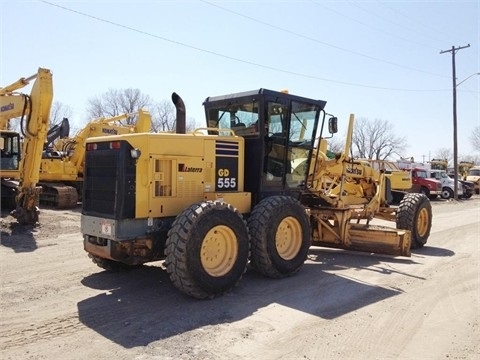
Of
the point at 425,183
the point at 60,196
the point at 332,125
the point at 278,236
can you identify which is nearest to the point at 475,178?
the point at 425,183

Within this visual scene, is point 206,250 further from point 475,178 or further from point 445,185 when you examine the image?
point 475,178

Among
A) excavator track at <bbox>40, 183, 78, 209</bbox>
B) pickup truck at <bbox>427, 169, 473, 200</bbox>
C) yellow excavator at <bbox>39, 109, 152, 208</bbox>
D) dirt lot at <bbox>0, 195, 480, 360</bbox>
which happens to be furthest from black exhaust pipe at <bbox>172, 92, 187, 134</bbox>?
pickup truck at <bbox>427, 169, 473, 200</bbox>

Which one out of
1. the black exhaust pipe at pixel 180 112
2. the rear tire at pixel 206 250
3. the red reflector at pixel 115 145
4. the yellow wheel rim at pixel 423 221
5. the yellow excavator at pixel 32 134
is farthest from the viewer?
the yellow excavator at pixel 32 134

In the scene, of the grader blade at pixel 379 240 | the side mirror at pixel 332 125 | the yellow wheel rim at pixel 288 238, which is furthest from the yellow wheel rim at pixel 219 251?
the grader blade at pixel 379 240

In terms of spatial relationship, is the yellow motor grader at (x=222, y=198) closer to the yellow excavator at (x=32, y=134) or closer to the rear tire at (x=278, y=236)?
the rear tire at (x=278, y=236)

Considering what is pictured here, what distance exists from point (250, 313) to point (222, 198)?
1871 mm

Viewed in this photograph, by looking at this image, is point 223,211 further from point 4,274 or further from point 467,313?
point 4,274

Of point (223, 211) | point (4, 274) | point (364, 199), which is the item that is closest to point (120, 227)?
point (223, 211)

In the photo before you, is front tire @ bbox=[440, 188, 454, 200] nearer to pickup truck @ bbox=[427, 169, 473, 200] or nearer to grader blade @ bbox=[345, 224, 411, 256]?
pickup truck @ bbox=[427, 169, 473, 200]

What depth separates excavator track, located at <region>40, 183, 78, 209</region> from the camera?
16.1m

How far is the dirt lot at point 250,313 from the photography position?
13.8 ft

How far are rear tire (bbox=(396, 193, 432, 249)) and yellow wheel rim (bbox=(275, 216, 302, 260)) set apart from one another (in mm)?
3449

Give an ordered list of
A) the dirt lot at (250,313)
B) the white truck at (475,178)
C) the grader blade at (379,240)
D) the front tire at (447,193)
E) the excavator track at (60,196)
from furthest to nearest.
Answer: the white truck at (475,178) → the front tire at (447,193) → the excavator track at (60,196) → the grader blade at (379,240) → the dirt lot at (250,313)

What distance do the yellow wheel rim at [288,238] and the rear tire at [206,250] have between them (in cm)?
90
